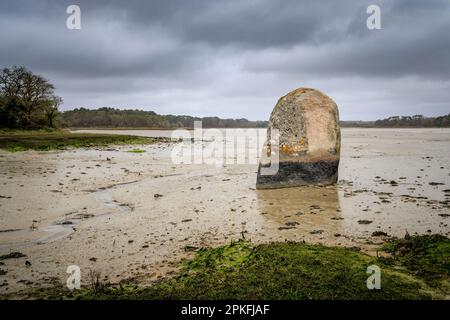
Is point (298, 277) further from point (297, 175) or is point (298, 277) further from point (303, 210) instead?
point (297, 175)

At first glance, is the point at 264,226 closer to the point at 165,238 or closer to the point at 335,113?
the point at 165,238

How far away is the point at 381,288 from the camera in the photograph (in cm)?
371

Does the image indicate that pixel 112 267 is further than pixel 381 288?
Yes

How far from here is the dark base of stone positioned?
1193 centimetres

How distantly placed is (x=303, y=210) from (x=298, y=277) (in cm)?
483

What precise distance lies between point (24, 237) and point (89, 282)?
3364 mm

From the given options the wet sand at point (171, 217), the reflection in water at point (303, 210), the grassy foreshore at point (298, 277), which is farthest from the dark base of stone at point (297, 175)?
the grassy foreshore at point (298, 277)

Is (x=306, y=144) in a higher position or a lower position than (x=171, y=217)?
higher

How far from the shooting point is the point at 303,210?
879cm

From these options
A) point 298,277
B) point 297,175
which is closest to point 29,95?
point 297,175

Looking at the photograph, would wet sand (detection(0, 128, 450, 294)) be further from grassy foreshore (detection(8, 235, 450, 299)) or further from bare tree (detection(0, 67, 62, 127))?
bare tree (detection(0, 67, 62, 127))

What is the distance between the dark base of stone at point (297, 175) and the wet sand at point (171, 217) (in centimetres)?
44

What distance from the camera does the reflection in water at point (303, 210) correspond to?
715 centimetres

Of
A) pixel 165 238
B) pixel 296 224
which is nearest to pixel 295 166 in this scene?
pixel 296 224
